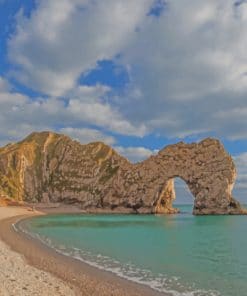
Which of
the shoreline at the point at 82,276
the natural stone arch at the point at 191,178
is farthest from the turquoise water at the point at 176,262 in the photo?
the natural stone arch at the point at 191,178

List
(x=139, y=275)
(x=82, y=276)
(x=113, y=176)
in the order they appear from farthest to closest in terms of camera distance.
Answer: (x=113, y=176), (x=139, y=275), (x=82, y=276)

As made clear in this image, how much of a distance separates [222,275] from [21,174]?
540ft

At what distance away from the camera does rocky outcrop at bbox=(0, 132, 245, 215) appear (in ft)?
440

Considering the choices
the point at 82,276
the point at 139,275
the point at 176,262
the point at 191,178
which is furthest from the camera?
the point at 191,178

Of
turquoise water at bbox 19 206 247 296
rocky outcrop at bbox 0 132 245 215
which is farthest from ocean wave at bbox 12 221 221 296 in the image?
rocky outcrop at bbox 0 132 245 215

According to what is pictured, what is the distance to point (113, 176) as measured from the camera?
157500 mm

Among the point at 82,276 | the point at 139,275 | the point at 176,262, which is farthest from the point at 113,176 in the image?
the point at 82,276

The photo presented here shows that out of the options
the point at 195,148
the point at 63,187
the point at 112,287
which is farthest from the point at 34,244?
the point at 63,187

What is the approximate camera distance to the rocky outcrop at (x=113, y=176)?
13400 centimetres

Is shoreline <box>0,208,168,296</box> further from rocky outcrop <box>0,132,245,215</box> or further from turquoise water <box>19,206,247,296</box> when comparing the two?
rocky outcrop <box>0,132,245,215</box>

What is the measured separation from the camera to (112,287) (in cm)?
1997

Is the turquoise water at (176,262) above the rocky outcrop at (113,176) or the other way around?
the other way around

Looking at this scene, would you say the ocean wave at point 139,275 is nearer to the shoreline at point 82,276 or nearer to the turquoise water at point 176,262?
the turquoise water at point 176,262

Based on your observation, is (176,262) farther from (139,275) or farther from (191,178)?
(191,178)
